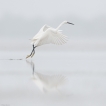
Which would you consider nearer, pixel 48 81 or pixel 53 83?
pixel 53 83

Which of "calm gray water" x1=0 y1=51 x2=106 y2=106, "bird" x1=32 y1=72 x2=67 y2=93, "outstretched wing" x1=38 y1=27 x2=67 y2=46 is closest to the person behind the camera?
"calm gray water" x1=0 y1=51 x2=106 y2=106

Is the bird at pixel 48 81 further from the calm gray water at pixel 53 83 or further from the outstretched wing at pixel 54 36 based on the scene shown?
the outstretched wing at pixel 54 36

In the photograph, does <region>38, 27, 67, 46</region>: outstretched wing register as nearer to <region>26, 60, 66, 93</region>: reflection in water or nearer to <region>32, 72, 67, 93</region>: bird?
<region>32, 72, 67, 93</region>: bird

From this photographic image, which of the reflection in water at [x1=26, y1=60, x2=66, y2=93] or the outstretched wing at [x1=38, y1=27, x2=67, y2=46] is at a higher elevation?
the reflection in water at [x1=26, y1=60, x2=66, y2=93]

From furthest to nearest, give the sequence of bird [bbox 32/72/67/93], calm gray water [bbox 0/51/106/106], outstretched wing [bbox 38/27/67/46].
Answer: outstretched wing [bbox 38/27/67/46] → bird [bbox 32/72/67/93] → calm gray water [bbox 0/51/106/106]

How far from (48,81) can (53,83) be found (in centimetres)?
31

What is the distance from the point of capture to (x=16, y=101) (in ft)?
25.2

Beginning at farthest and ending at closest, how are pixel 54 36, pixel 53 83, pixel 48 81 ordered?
pixel 54 36
pixel 48 81
pixel 53 83

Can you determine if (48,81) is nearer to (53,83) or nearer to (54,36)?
(53,83)

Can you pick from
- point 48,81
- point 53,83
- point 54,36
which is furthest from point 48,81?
point 54,36

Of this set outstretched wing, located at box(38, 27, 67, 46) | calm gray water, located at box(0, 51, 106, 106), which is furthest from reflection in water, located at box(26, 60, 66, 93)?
outstretched wing, located at box(38, 27, 67, 46)

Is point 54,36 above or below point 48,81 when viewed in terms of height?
below

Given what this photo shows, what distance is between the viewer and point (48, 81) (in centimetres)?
984

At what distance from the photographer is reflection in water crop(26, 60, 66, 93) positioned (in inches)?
352
